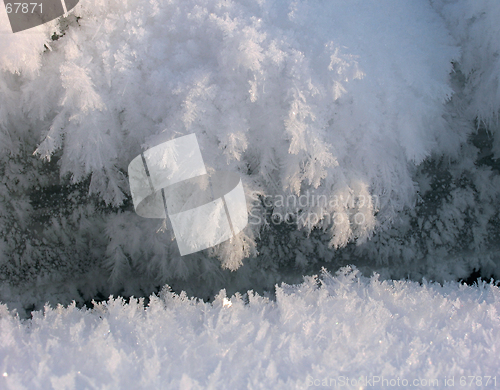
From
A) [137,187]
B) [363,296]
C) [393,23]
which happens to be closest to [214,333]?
[363,296]

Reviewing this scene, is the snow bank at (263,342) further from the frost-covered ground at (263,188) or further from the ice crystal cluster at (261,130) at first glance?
the ice crystal cluster at (261,130)

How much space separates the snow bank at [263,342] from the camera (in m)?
2.10

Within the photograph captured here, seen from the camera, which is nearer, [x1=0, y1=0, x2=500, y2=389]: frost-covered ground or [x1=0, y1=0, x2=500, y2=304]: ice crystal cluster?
[x1=0, y1=0, x2=500, y2=389]: frost-covered ground

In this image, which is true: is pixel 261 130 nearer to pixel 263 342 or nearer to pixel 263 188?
pixel 263 188

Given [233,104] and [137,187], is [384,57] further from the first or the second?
[137,187]

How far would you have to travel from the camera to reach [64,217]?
3.30 meters

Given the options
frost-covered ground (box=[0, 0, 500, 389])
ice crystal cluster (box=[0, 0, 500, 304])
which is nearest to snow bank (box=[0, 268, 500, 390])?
frost-covered ground (box=[0, 0, 500, 389])

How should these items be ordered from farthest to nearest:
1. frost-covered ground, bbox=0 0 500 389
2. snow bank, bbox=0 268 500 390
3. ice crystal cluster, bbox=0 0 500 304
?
1. ice crystal cluster, bbox=0 0 500 304
2. frost-covered ground, bbox=0 0 500 389
3. snow bank, bbox=0 268 500 390

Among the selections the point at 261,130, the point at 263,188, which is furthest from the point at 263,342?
the point at 261,130

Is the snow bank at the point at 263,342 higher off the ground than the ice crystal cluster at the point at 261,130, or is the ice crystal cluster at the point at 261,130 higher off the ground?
the ice crystal cluster at the point at 261,130

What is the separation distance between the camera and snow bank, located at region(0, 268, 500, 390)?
6.88ft

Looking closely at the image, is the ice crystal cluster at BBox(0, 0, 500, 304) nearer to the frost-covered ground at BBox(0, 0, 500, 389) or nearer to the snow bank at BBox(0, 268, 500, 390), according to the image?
the frost-covered ground at BBox(0, 0, 500, 389)

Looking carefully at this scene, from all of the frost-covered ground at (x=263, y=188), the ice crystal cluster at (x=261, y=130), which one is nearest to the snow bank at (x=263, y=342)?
the frost-covered ground at (x=263, y=188)

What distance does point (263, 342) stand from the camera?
7.62 feet
